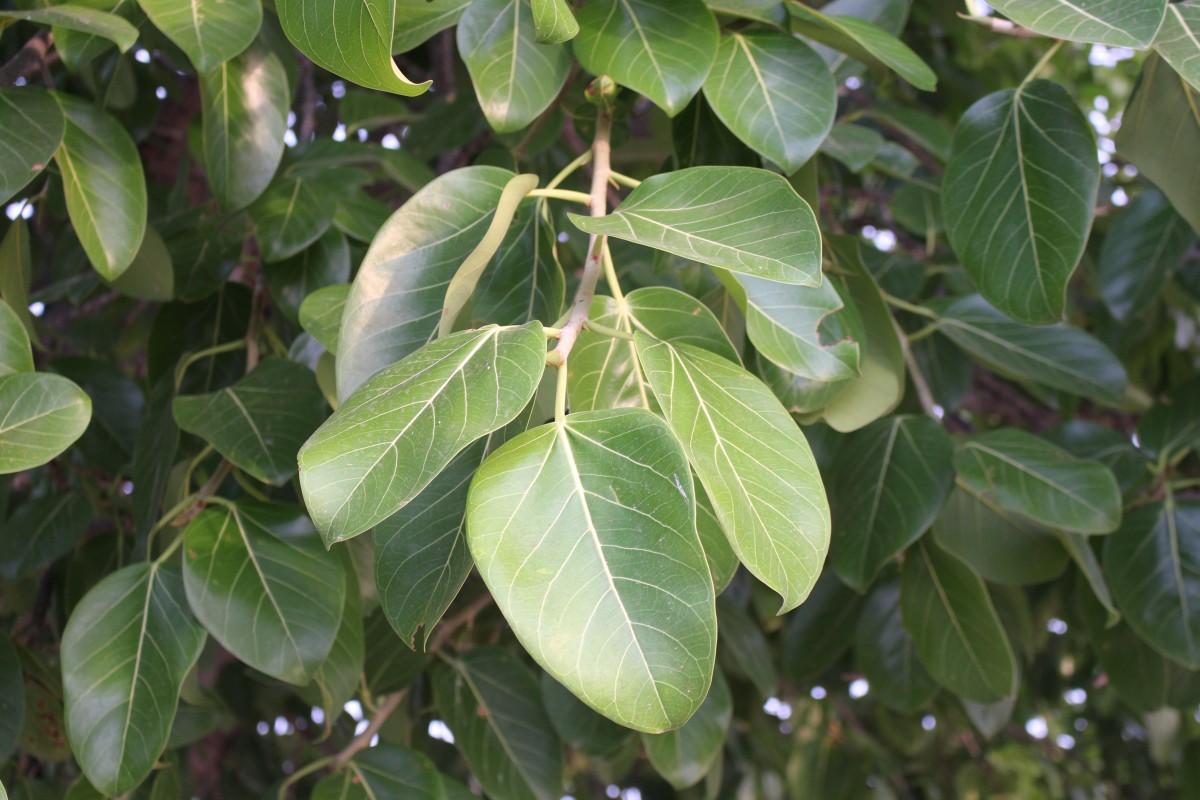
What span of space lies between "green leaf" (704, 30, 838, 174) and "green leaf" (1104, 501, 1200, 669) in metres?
0.63

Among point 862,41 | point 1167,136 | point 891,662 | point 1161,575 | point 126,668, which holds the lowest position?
point 891,662

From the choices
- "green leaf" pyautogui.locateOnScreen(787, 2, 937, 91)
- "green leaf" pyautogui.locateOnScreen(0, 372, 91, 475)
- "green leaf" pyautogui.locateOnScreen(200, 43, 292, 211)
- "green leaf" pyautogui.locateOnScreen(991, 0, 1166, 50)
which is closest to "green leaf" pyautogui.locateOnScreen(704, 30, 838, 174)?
"green leaf" pyautogui.locateOnScreen(787, 2, 937, 91)

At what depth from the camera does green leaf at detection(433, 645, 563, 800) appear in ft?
3.41

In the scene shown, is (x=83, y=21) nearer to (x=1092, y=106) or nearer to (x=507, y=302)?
(x=507, y=302)

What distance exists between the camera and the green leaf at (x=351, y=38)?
517mm

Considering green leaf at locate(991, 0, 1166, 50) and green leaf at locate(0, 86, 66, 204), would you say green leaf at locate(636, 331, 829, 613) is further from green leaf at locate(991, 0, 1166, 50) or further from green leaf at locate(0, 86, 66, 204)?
green leaf at locate(0, 86, 66, 204)

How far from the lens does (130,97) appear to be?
1225 millimetres

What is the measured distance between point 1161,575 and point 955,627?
0.25 metres

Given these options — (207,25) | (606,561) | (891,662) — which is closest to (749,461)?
(606,561)

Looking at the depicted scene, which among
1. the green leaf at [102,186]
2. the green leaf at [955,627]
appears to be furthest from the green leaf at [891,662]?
the green leaf at [102,186]

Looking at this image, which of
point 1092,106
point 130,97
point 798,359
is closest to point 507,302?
point 798,359

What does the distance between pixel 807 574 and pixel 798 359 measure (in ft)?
0.78

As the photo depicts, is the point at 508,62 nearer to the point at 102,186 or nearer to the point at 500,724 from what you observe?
the point at 102,186

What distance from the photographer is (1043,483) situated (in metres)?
0.92
